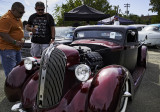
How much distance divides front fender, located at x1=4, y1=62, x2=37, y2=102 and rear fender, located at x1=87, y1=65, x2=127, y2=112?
1.21 meters

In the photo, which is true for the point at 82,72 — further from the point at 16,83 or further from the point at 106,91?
the point at 16,83

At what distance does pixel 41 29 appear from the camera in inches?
152

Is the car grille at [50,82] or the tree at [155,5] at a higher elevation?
the tree at [155,5]

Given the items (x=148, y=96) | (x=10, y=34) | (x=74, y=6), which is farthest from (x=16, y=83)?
(x=74, y=6)

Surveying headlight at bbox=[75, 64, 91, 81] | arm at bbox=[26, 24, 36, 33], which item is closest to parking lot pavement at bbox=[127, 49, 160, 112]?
headlight at bbox=[75, 64, 91, 81]

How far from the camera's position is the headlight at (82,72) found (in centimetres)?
204

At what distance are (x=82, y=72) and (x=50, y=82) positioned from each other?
41cm

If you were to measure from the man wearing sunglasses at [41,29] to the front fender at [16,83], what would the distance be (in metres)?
1.24

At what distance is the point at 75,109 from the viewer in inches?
74.7

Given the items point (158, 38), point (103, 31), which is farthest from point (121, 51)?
point (158, 38)

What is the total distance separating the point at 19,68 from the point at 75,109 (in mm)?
1367

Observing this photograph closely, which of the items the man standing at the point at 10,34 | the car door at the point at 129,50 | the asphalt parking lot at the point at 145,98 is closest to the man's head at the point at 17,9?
the man standing at the point at 10,34

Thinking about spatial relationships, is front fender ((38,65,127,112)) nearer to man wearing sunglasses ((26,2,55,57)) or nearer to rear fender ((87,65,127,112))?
rear fender ((87,65,127,112))

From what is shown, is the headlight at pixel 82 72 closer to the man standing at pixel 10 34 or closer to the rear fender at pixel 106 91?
the rear fender at pixel 106 91
